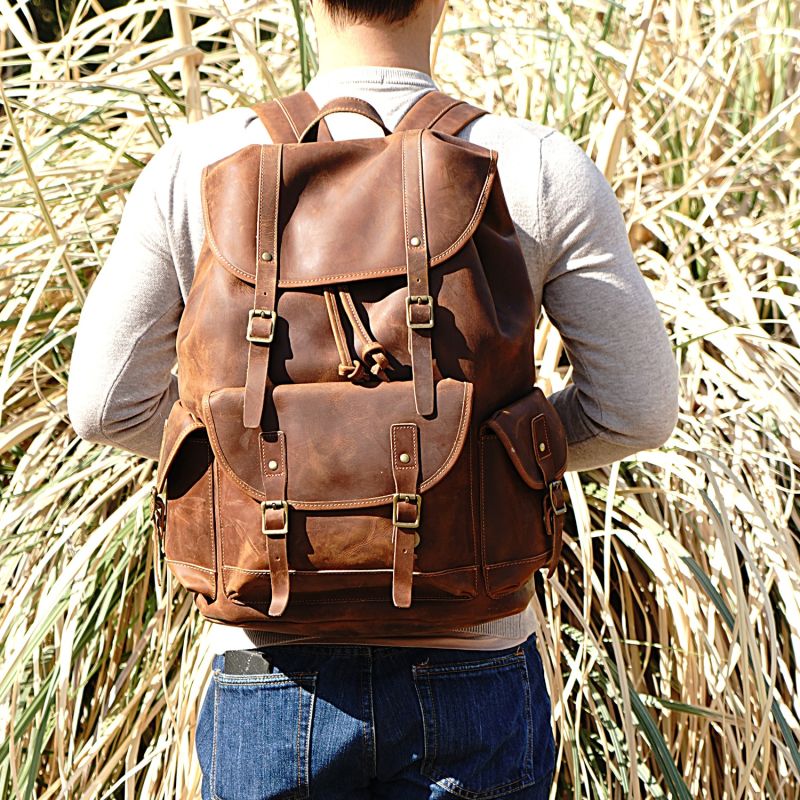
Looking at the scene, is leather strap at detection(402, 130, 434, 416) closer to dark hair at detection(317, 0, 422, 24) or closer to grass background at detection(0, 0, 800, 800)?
dark hair at detection(317, 0, 422, 24)

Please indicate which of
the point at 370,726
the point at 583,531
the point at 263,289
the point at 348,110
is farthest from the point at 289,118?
the point at 583,531

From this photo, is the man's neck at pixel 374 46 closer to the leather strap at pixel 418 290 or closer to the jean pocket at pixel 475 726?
the leather strap at pixel 418 290

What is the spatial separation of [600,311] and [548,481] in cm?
17

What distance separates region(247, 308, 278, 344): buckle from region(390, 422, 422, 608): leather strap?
14 centimetres

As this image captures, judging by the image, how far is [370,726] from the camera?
1.03 m

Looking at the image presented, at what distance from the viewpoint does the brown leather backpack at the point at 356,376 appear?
96 cm

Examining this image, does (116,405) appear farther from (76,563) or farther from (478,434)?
(76,563)

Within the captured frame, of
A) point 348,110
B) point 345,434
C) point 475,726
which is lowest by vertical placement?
point 475,726

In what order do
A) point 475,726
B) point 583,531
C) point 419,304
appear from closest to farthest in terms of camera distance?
point 419,304 < point 475,726 < point 583,531

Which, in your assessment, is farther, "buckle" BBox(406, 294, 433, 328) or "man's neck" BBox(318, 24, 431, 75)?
"man's neck" BBox(318, 24, 431, 75)

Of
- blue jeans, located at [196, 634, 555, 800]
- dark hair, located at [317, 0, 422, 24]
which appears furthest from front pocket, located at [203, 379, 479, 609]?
dark hair, located at [317, 0, 422, 24]

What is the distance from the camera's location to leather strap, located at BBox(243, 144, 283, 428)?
949mm

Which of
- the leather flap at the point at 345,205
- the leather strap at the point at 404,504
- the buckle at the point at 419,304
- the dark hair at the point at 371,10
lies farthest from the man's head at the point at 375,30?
the leather strap at the point at 404,504

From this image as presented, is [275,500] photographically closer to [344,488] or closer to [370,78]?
[344,488]
